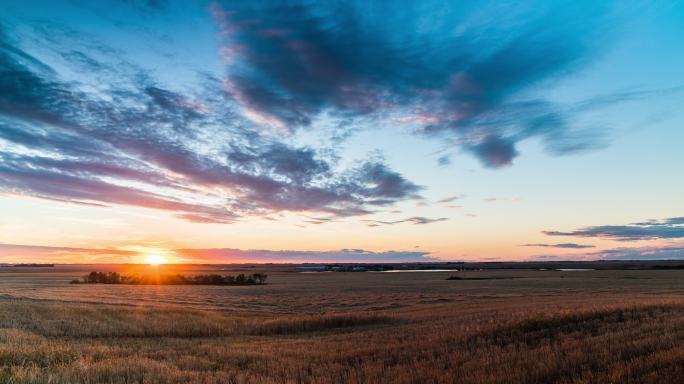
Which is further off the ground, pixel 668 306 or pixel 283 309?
pixel 668 306

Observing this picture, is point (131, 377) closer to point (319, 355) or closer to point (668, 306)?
point (319, 355)

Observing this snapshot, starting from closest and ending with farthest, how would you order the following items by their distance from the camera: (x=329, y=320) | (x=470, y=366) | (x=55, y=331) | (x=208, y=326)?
(x=470, y=366) → (x=55, y=331) → (x=208, y=326) → (x=329, y=320)

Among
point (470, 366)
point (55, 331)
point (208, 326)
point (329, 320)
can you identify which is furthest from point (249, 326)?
point (470, 366)

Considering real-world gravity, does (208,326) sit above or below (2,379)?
below

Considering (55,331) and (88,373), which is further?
(55,331)

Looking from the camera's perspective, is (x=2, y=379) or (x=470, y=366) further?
(x=470, y=366)

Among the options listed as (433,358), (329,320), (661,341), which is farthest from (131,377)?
(329,320)

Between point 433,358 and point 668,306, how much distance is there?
402 inches

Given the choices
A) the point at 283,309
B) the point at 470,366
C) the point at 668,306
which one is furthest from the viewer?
the point at 283,309

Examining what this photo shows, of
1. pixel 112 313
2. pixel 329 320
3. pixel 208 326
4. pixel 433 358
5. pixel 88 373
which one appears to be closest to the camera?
pixel 88 373

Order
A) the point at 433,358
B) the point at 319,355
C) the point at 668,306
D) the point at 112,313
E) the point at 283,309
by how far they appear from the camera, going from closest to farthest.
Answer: the point at 433,358 → the point at 319,355 → the point at 668,306 → the point at 112,313 → the point at 283,309

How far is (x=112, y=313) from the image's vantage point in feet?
101

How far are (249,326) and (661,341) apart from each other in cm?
2128

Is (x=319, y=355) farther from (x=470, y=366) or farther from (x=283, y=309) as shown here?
(x=283, y=309)
